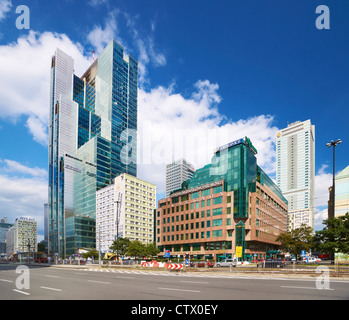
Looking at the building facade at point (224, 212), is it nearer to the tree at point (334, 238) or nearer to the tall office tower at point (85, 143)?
the tree at point (334, 238)

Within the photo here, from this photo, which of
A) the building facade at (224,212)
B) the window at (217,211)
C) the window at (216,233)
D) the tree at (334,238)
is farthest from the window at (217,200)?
the tree at (334,238)

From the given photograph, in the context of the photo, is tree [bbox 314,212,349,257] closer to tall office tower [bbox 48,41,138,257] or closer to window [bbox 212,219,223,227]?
window [bbox 212,219,223,227]

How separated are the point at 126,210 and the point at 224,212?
6048cm

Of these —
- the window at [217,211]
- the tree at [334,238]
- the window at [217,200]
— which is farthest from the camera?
the window at [217,200]

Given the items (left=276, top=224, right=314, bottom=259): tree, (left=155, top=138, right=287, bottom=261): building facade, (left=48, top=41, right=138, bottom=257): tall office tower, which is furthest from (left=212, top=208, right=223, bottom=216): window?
(left=48, top=41, right=138, bottom=257): tall office tower

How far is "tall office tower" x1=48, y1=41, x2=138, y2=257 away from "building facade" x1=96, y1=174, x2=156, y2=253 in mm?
10945

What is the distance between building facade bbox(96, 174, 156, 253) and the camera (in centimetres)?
13162

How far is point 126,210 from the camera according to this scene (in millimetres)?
131750

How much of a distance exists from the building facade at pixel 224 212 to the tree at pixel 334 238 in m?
43.9

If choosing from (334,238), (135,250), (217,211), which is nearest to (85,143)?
(217,211)

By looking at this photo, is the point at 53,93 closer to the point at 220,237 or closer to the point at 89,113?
the point at 89,113

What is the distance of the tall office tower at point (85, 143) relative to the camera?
152 meters
